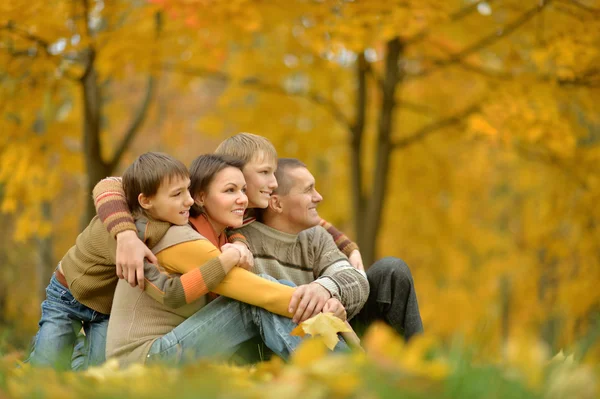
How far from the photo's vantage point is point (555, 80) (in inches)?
243

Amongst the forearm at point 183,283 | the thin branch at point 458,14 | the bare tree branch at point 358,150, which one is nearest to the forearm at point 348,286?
the forearm at point 183,283

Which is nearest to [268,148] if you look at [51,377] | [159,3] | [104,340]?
[104,340]

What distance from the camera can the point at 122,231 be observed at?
2795 mm

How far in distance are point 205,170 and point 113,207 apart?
446 mm

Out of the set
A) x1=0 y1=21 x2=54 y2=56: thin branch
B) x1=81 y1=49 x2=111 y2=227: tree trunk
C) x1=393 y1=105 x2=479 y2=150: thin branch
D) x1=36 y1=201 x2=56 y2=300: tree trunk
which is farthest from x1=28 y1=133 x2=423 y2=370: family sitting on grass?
x1=36 y1=201 x2=56 y2=300: tree trunk

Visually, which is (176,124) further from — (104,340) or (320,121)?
(104,340)

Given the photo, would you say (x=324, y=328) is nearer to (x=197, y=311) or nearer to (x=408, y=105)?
(x=197, y=311)

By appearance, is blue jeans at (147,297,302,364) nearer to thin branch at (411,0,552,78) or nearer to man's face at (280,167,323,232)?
man's face at (280,167,323,232)

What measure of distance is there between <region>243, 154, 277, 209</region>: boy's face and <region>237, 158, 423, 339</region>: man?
0.10 meters

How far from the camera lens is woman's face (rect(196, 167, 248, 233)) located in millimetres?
3100

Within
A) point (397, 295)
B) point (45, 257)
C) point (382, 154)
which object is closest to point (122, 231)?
point (397, 295)

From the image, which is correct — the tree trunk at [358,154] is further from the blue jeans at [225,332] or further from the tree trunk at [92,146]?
the blue jeans at [225,332]

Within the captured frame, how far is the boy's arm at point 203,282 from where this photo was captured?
9.02ft

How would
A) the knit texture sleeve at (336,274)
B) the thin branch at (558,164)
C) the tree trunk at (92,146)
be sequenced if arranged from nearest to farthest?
the knit texture sleeve at (336,274), the tree trunk at (92,146), the thin branch at (558,164)
